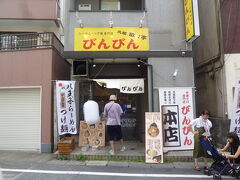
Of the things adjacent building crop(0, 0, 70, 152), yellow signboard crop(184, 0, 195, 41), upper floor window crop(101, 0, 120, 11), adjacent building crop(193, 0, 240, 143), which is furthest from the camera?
upper floor window crop(101, 0, 120, 11)

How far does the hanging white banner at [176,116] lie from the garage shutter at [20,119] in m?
5.38

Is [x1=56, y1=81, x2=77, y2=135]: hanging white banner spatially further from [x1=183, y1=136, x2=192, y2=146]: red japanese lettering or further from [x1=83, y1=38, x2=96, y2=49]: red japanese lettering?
[x1=183, y1=136, x2=192, y2=146]: red japanese lettering

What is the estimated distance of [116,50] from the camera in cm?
1018

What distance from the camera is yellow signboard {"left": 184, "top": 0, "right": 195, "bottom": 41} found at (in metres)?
9.34

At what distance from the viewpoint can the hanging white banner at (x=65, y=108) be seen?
1002cm

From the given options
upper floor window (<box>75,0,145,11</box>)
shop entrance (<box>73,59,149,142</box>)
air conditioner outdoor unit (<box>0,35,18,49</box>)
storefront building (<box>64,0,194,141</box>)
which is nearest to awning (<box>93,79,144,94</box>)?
storefront building (<box>64,0,194,141</box>)

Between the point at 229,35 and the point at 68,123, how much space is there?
25.3ft

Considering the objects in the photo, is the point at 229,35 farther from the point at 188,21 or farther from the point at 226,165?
the point at 226,165

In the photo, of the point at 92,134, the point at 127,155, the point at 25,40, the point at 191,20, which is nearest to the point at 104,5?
the point at 25,40

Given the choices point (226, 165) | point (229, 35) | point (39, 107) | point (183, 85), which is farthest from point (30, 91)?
point (229, 35)

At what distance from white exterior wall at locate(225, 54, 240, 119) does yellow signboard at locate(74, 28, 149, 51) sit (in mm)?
3502

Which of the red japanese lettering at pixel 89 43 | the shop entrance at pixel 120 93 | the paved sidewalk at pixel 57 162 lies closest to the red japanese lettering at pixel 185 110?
the paved sidewalk at pixel 57 162

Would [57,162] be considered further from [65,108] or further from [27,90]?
[27,90]

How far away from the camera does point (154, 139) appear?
8898 millimetres
